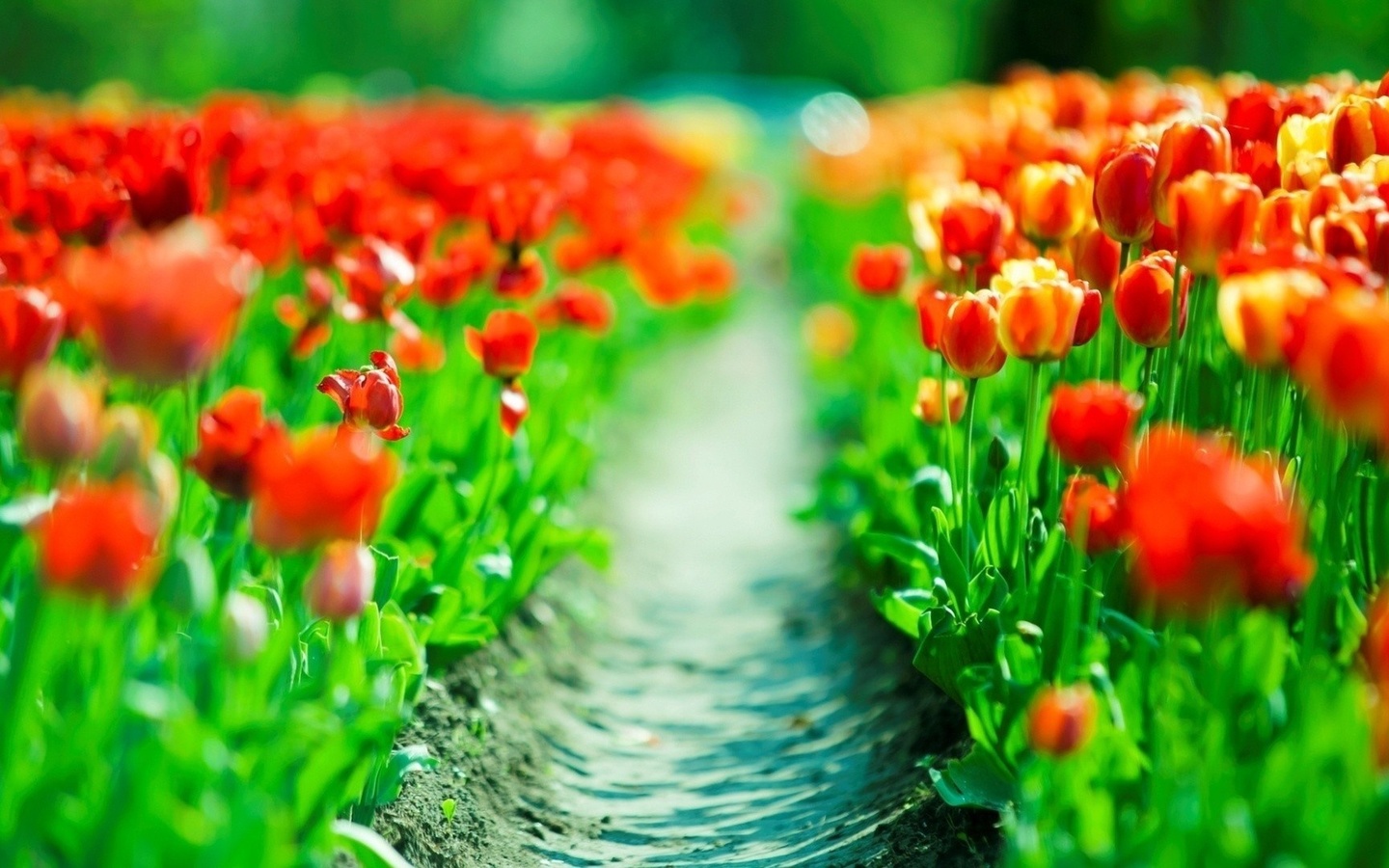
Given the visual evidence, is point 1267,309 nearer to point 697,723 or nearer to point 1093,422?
point 1093,422

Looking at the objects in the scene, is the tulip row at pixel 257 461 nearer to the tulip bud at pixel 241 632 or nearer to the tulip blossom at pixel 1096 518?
the tulip bud at pixel 241 632

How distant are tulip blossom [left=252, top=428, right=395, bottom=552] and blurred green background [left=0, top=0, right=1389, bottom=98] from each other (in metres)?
9.91

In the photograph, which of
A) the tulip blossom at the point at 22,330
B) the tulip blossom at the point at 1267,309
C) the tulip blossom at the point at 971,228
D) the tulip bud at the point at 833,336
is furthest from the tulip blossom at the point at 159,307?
the tulip bud at the point at 833,336

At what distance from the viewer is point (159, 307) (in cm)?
161

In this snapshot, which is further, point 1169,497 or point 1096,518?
point 1096,518

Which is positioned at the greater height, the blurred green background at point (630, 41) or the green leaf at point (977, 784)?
the green leaf at point (977, 784)

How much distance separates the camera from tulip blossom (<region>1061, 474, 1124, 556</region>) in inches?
86.6

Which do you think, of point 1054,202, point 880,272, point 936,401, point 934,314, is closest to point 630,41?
point 880,272

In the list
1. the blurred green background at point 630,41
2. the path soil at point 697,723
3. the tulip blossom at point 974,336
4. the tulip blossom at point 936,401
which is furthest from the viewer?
the blurred green background at point 630,41

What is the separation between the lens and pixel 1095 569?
8.23 ft

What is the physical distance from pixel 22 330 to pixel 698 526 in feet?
12.3

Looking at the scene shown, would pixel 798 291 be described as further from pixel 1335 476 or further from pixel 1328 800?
pixel 1328 800

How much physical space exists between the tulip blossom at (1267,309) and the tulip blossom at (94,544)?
4.82 feet

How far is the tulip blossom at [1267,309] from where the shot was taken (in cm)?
188
